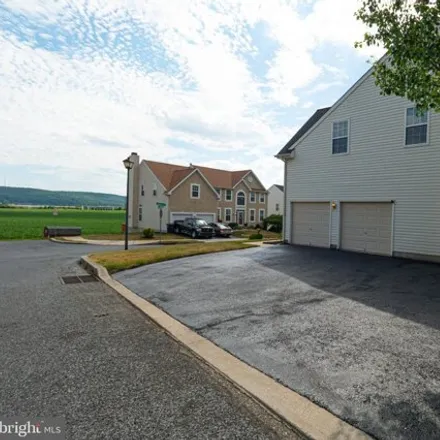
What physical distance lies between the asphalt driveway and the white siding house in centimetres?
254

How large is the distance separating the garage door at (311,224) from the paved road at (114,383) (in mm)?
11520

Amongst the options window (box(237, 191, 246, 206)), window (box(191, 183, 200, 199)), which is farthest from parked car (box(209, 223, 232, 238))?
window (box(237, 191, 246, 206))

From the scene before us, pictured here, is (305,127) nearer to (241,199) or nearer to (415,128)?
(415,128)

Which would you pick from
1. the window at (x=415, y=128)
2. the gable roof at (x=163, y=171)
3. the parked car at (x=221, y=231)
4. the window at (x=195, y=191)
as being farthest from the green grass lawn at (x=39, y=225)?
the window at (x=415, y=128)

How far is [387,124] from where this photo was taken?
500 inches

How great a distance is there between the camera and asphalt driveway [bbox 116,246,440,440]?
2.98 meters

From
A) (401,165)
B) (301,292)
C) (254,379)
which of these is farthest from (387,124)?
(254,379)

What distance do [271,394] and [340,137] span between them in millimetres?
13509

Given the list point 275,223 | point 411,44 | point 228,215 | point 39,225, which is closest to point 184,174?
point 228,215

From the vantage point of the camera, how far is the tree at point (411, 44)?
603 centimetres

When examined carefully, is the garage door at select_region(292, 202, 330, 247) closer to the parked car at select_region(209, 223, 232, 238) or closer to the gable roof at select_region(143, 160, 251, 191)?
the parked car at select_region(209, 223, 232, 238)

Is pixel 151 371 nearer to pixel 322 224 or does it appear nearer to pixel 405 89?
pixel 405 89

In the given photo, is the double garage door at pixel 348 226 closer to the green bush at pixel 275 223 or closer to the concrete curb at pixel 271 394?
the concrete curb at pixel 271 394

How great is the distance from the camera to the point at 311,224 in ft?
51.4
